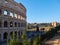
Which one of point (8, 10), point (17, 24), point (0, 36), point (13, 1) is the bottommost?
point (0, 36)

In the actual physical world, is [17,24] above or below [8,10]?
below

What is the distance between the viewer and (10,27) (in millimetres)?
33906

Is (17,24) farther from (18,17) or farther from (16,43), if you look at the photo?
(16,43)

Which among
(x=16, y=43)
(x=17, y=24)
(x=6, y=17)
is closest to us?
(x=16, y=43)

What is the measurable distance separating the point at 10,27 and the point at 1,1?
21.9ft

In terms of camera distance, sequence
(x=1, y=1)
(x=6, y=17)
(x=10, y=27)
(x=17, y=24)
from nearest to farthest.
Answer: (x=1, y=1), (x=6, y=17), (x=10, y=27), (x=17, y=24)

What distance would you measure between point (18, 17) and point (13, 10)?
4536mm

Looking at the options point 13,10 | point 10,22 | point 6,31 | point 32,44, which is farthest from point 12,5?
point 32,44

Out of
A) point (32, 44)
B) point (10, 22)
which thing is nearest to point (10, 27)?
point (10, 22)

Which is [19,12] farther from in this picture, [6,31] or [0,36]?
[0,36]

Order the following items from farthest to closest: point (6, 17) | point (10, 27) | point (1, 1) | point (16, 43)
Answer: point (10, 27), point (6, 17), point (1, 1), point (16, 43)

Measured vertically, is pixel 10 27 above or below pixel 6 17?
below

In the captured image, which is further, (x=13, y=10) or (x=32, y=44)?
(x=13, y=10)

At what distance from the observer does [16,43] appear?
1147 cm
